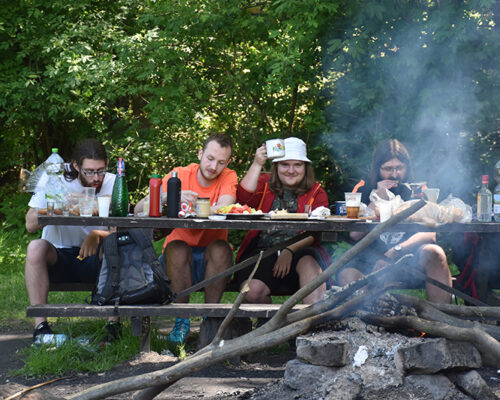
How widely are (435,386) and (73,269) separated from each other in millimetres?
2699

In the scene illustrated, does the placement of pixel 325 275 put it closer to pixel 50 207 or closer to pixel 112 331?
pixel 50 207

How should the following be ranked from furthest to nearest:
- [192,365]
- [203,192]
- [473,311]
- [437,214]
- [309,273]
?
[203,192] → [309,273] → [437,214] → [473,311] → [192,365]

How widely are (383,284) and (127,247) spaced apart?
1.73 metres

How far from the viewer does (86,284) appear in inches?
188

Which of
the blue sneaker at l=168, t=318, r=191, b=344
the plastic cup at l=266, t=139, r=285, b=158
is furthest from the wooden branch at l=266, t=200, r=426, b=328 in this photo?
the blue sneaker at l=168, t=318, r=191, b=344

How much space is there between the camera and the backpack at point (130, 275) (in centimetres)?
426

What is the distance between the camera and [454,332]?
10.4ft

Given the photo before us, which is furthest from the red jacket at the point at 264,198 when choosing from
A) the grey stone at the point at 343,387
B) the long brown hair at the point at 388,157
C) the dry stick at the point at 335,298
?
the grey stone at the point at 343,387

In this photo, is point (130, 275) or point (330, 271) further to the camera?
point (130, 275)

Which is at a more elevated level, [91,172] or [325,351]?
[91,172]

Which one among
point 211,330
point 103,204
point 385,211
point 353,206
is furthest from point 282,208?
point 103,204

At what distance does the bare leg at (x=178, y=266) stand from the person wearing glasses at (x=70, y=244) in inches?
21.5

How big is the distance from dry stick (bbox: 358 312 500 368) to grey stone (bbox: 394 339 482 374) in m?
0.06

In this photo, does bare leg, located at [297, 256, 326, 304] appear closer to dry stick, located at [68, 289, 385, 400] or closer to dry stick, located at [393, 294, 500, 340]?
dry stick, located at [393, 294, 500, 340]
